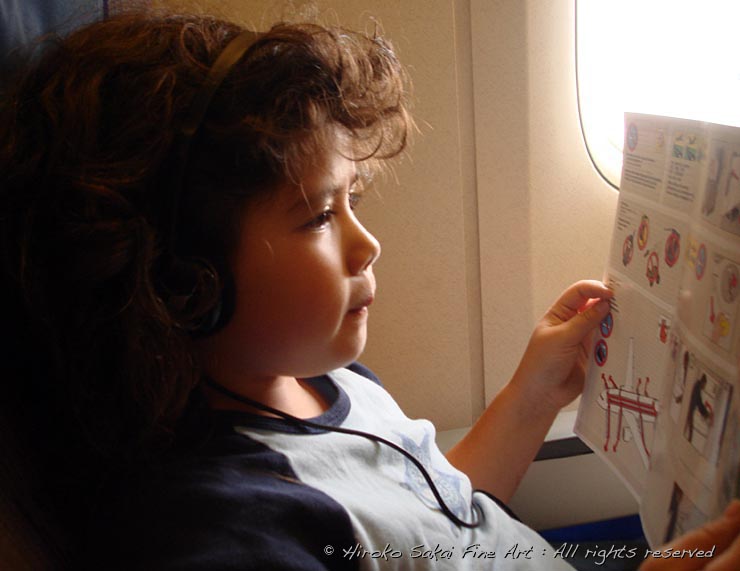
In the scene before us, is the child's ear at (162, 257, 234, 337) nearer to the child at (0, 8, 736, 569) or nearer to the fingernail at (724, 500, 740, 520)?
the child at (0, 8, 736, 569)

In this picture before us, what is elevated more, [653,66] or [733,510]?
[653,66]

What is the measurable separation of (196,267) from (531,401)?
0.50 m

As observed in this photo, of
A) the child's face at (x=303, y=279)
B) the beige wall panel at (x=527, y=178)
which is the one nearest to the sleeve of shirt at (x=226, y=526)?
the child's face at (x=303, y=279)

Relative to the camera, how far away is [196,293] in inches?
26.0

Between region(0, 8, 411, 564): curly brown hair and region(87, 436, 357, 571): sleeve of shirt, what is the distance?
0.22ft

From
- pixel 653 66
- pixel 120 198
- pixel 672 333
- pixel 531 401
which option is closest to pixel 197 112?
pixel 120 198

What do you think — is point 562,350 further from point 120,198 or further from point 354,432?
point 120,198

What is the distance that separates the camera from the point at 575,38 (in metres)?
1.17

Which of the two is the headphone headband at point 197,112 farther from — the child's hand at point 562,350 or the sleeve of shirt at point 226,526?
the child's hand at point 562,350

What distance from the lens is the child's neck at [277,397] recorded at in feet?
2.45

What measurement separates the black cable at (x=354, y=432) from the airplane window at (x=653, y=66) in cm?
68

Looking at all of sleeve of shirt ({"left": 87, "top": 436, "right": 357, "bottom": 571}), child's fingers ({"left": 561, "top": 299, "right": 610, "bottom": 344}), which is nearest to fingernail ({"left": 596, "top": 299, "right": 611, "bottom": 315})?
child's fingers ({"left": 561, "top": 299, "right": 610, "bottom": 344})

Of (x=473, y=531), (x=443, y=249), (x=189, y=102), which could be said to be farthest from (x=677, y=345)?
(x=443, y=249)

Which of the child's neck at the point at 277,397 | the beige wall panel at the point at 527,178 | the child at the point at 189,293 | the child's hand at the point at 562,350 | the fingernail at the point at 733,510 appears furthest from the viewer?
the beige wall panel at the point at 527,178
